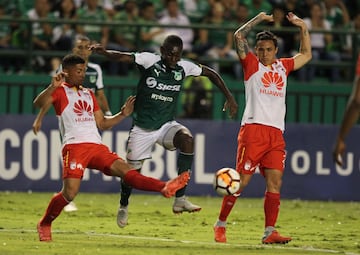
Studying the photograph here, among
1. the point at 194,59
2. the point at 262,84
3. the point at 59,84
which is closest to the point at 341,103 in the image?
the point at 194,59

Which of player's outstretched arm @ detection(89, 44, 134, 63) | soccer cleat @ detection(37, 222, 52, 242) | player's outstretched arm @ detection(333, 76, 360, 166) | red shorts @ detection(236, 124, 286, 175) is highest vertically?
player's outstretched arm @ detection(89, 44, 134, 63)

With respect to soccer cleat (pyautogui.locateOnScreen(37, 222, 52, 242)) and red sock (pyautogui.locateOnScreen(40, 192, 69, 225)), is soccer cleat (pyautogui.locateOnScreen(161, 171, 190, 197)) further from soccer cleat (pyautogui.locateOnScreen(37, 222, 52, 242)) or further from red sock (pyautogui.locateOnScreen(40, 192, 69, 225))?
soccer cleat (pyautogui.locateOnScreen(37, 222, 52, 242))

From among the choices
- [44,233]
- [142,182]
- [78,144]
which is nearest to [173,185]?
[142,182]

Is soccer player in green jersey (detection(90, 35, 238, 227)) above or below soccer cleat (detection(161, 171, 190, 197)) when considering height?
above

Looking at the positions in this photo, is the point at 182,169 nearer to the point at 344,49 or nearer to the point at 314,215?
the point at 314,215

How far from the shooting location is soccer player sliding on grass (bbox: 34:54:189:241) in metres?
12.6

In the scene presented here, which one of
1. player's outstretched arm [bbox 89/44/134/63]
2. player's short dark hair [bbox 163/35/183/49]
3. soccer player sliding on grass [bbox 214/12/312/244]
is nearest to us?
soccer player sliding on grass [bbox 214/12/312/244]

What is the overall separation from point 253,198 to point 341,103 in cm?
254

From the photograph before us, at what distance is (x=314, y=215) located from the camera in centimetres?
1770

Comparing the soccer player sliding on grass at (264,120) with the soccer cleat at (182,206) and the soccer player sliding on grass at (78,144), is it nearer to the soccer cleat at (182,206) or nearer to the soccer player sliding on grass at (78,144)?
the soccer cleat at (182,206)

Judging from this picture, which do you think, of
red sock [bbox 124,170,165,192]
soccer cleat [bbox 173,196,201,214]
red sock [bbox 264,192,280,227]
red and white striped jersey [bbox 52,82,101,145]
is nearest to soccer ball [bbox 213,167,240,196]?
red sock [bbox 264,192,280,227]

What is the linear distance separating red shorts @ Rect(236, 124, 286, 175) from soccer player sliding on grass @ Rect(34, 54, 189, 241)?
901mm

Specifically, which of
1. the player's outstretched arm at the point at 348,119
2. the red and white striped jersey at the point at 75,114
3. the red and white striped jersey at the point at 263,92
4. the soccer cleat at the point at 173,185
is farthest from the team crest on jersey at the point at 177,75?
the player's outstretched arm at the point at 348,119

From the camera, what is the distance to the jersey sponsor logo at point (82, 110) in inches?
509
